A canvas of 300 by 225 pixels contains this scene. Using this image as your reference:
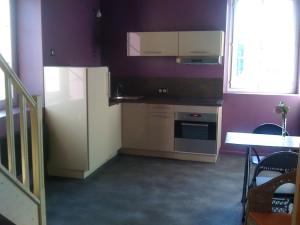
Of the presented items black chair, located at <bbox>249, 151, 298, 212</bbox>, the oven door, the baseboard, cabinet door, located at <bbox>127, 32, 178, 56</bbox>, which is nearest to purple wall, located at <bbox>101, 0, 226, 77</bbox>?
cabinet door, located at <bbox>127, 32, 178, 56</bbox>

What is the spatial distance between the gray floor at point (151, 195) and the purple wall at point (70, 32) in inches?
63.3

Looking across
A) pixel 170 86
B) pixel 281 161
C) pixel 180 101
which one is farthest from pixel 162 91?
pixel 281 161

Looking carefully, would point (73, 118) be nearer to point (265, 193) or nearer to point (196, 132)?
point (196, 132)

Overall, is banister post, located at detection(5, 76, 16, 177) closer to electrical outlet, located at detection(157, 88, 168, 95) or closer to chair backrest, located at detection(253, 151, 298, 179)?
chair backrest, located at detection(253, 151, 298, 179)

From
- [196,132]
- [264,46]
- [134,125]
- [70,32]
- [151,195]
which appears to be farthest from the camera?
Result: [264,46]

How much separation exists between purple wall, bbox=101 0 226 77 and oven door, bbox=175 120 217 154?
0.98m

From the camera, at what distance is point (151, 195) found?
155 inches

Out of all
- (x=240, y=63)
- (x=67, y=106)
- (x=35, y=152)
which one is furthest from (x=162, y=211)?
(x=240, y=63)

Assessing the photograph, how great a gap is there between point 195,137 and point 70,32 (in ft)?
7.60

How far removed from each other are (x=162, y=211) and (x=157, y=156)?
196 centimetres

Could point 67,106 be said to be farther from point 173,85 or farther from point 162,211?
point 173,85

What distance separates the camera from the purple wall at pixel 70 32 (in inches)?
174

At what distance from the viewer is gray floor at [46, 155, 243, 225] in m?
3.36

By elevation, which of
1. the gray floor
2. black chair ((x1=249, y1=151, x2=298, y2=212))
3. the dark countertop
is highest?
the dark countertop
